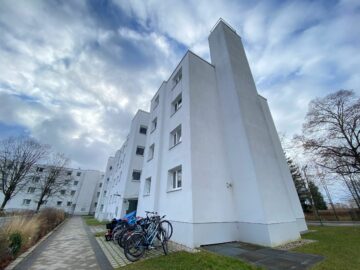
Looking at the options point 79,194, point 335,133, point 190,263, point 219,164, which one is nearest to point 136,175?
point 219,164

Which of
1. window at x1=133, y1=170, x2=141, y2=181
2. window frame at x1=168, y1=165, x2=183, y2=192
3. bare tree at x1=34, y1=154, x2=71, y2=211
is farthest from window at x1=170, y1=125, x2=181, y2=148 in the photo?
bare tree at x1=34, y1=154, x2=71, y2=211

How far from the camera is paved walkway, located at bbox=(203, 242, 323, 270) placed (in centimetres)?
459

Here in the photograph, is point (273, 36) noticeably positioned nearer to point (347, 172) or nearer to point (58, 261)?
point (347, 172)

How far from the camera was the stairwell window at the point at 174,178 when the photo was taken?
9680mm

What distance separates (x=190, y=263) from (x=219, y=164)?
5.28 meters

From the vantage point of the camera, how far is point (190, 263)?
16.5 feet

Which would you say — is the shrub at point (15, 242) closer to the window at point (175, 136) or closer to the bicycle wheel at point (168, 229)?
the bicycle wheel at point (168, 229)

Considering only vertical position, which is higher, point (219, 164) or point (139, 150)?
point (139, 150)

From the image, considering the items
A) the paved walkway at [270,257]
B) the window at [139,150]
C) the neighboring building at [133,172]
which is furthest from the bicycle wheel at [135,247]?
the window at [139,150]

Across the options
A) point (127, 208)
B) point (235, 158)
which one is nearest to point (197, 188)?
point (235, 158)

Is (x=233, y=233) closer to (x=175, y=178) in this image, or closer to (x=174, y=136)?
(x=175, y=178)

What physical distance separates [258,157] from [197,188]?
3.83 metres

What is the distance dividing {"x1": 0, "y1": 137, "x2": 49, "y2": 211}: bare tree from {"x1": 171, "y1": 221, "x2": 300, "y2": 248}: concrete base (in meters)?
25.3

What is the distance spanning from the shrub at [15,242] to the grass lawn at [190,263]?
413 cm
